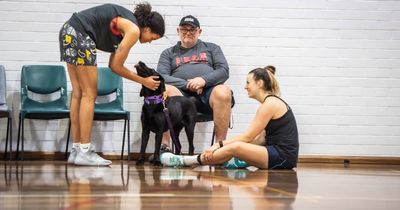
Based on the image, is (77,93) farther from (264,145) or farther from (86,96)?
(264,145)

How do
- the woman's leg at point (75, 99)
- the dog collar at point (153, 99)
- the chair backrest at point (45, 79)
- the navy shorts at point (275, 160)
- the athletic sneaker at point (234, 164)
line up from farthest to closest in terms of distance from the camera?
the chair backrest at point (45, 79)
the dog collar at point (153, 99)
the athletic sneaker at point (234, 164)
the navy shorts at point (275, 160)
the woman's leg at point (75, 99)

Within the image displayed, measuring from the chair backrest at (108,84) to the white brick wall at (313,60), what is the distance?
22 cm

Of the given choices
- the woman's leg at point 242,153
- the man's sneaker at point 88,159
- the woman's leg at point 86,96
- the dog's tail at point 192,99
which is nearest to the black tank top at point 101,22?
the woman's leg at point 86,96

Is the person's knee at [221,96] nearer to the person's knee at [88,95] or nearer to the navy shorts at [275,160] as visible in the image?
→ the navy shorts at [275,160]

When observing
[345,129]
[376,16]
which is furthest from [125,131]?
[376,16]

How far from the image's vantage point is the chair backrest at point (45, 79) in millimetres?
5625

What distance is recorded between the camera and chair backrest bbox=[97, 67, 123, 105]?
18.7 feet

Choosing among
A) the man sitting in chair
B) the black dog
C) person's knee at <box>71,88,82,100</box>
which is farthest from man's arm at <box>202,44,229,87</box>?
person's knee at <box>71,88,82,100</box>

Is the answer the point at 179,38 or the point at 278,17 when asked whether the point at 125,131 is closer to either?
the point at 179,38

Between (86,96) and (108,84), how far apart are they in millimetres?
1863

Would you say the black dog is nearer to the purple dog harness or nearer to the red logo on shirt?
the purple dog harness

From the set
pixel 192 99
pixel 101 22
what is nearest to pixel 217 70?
pixel 192 99

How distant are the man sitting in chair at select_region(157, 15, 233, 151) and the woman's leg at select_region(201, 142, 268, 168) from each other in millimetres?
959

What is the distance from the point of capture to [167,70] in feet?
17.9
